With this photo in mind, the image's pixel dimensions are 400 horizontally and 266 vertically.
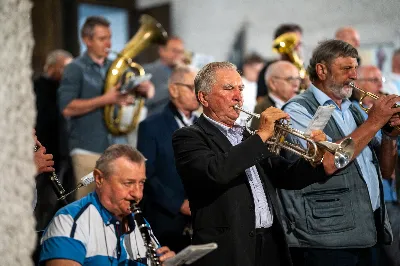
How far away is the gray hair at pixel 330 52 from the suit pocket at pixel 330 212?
0.81 m

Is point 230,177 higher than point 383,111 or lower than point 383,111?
lower

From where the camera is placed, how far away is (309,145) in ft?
12.6

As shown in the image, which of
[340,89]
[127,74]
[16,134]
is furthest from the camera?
[127,74]

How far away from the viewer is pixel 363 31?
380 inches

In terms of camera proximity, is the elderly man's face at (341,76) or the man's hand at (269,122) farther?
the elderly man's face at (341,76)

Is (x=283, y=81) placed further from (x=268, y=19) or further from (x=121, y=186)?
(x=268, y=19)

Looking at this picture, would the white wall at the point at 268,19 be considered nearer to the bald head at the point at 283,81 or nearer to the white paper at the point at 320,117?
the bald head at the point at 283,81

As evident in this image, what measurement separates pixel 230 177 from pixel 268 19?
7.67m

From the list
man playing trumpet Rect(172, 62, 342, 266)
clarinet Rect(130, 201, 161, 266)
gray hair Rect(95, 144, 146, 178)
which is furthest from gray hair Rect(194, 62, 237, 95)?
clarinet Rect(130, 201, 161, 266)

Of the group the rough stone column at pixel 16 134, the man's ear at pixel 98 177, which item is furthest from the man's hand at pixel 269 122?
the rough stone column at pixel 16 134

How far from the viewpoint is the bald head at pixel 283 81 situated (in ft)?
19.9

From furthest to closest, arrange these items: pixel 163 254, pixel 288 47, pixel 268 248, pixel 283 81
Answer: pixel 288 47
pixel 283 81
pixel 268 248
pixel 163 254

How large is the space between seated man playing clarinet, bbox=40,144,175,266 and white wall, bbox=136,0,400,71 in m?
6.43

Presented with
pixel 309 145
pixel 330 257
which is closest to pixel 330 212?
pixel 330 257
